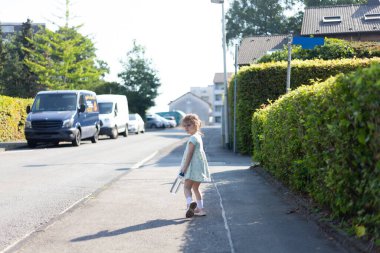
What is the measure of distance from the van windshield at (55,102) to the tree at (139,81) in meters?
40.7

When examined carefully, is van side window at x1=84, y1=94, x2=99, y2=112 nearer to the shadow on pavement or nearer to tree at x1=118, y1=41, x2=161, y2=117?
the shadow on pavement

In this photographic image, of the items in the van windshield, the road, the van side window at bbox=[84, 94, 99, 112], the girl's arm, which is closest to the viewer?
the road

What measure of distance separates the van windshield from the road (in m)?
6.54

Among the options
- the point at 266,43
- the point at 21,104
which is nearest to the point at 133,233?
the point at 21,104

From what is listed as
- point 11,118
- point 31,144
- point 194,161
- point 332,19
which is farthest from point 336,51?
point 332,19

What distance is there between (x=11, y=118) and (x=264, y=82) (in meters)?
13.5

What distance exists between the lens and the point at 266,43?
189ft

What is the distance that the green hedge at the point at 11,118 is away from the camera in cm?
2528

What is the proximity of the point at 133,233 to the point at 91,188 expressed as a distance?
4170 millimetres

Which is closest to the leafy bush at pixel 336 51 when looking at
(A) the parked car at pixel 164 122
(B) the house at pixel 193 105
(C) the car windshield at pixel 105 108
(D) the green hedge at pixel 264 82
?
(D) the green hedge at pixel 264 82

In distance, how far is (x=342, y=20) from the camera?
53000 mm

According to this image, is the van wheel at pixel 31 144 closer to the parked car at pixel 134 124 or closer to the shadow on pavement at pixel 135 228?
the shadow on pavement at pixel 135 228

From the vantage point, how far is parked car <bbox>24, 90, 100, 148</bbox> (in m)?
22.7

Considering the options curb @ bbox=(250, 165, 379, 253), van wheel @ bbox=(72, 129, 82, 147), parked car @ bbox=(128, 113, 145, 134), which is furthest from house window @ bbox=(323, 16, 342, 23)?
curb @ bbox=(250, 165, 379, 253)
